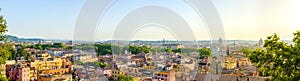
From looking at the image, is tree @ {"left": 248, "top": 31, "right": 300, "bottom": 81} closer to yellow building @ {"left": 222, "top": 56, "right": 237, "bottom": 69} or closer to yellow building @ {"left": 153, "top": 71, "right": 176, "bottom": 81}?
yellow building @ {"left": 153, "top": 71, "right": 176, "bottom": 81}

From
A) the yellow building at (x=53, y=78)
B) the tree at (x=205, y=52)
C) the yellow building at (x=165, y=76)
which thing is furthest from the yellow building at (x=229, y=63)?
the yellow building at (x=53, y=78)

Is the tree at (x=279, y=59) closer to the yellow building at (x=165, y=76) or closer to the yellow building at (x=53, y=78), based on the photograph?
the yellow building at (x=165, y=76)

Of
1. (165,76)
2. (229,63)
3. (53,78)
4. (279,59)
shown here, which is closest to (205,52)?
(229,63)

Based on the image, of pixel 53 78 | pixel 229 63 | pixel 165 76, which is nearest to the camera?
pixel 165 76

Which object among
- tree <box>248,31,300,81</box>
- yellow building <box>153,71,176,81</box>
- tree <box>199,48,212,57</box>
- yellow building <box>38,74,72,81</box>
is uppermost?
tree <box>248,31,300,81</box>

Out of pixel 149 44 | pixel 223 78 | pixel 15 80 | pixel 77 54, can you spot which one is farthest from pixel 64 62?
pixel 149 44

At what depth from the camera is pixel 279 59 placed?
241cm

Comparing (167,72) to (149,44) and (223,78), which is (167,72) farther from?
(149,44)

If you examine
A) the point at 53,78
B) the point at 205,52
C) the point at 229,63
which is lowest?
the point at 53,78

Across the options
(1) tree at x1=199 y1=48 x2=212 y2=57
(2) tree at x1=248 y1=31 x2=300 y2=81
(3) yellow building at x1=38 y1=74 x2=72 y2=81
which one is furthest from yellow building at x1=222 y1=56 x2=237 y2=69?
(2) tree at x1=248 y1=31 x2=300 y2=81

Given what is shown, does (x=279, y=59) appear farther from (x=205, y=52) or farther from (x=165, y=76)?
(x=205, y=52)

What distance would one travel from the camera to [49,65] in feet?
51.0

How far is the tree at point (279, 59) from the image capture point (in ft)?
7.56

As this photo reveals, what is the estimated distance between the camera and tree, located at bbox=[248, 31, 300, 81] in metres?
2.30
